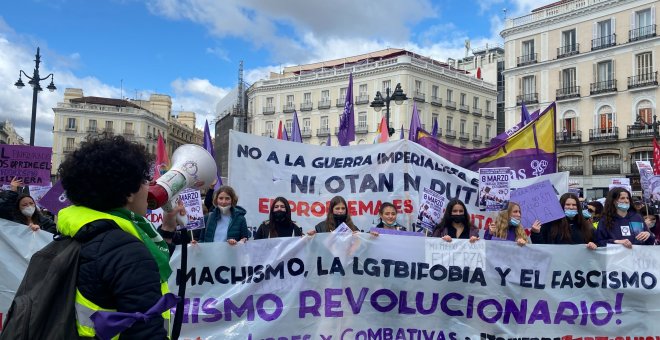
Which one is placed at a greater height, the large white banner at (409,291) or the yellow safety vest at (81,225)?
the yellow safety vest at (81,225)

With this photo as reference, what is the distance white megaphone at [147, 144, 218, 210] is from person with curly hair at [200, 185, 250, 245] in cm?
302

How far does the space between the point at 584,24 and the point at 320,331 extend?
1484 inches

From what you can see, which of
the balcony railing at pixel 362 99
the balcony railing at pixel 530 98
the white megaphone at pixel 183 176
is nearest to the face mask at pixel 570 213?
the white megaphone at pixel 183 176

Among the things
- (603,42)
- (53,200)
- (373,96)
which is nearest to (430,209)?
(53,200)

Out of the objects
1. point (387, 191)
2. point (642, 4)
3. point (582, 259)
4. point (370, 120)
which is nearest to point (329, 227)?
point (387, 191)

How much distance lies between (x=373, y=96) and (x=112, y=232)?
49440mm

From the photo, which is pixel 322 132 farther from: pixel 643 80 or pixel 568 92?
pixel 643 80

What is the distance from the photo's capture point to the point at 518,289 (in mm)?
4699

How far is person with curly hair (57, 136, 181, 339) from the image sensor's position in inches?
67.4

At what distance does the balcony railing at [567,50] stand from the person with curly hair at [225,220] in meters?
36.3

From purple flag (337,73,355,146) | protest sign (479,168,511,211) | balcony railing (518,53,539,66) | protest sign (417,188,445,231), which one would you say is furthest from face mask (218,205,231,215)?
balcony railing (518,53,539,66)

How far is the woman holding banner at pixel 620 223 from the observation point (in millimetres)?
5504

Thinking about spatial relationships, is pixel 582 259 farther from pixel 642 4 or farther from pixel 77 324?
pixel 642 4

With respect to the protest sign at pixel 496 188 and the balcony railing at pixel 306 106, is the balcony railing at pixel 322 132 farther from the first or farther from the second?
the protest sign at pixel 496 188
